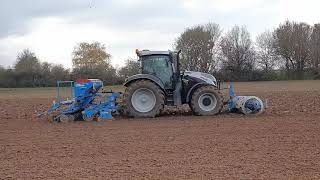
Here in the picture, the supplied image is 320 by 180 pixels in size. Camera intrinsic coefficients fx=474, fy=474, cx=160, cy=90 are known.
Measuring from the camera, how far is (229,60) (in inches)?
2539

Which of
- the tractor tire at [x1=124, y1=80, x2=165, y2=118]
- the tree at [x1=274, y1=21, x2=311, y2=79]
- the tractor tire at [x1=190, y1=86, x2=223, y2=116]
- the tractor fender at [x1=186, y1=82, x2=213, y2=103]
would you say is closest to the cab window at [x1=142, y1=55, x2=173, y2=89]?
the tractor tire at [x1=124, y1=80, x2=165, y2=118]

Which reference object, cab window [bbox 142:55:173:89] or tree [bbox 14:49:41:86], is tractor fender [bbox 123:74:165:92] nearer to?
cab window [bbox 142:55:173:89]

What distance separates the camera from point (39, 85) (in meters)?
58.8

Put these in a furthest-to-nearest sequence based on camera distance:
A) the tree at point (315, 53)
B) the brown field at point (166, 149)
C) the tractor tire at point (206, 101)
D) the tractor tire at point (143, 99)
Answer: the tree at point (315, 53) → the tractor tire at point (206, 101) → the tractor tire at point (143, 99) → the brown field at point (166, 149)

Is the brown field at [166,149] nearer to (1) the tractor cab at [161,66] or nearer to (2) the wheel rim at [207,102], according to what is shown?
(2) the wheel rim at [207,102]

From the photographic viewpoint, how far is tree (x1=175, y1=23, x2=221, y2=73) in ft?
192

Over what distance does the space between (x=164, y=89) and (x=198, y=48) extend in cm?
4678

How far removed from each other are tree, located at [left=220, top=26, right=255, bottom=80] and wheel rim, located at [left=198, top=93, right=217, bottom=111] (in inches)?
1850

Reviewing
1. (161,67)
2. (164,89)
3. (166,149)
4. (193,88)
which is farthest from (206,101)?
(166,149)

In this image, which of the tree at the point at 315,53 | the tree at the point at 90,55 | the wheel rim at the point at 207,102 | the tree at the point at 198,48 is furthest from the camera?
the tree at the point at 90,55

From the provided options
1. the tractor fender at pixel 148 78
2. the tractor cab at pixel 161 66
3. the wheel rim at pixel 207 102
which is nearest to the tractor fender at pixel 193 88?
the wheel rim at pixel 207 102

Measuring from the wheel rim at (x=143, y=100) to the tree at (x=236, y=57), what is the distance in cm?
4745

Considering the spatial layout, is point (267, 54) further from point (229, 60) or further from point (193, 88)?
point (193, 88)

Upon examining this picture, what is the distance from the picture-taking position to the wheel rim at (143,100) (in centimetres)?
1432
